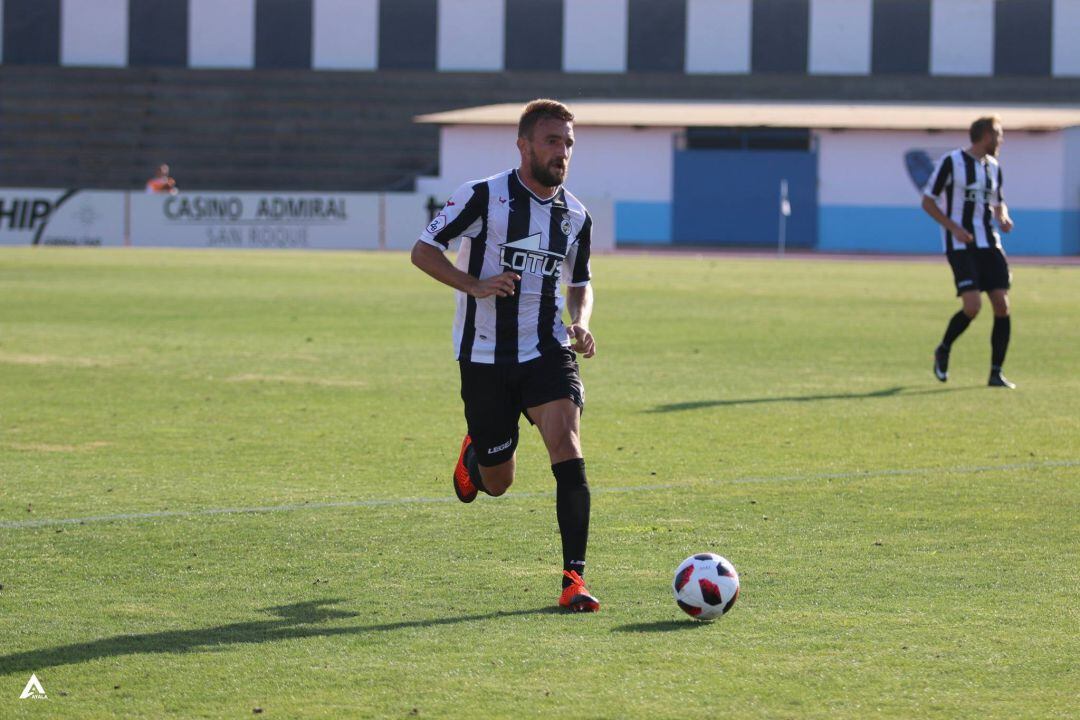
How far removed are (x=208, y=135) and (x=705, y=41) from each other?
1613 cm

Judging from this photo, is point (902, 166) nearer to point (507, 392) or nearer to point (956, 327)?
point (956, 327)

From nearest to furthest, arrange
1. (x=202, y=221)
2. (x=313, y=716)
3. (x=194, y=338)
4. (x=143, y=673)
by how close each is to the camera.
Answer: (x=313, y=716), (x=143, y=673), (x=194, y=338), (x=202, y=221)

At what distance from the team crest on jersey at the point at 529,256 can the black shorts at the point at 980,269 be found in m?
7.41

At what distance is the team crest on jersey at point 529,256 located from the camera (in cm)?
625

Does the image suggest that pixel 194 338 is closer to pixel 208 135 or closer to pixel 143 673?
pixel 143 673

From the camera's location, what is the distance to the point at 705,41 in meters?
51.7

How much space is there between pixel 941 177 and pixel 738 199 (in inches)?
1305

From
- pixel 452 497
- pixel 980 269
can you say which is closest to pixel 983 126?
pixel 980 269

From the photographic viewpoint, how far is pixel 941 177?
1298 cm

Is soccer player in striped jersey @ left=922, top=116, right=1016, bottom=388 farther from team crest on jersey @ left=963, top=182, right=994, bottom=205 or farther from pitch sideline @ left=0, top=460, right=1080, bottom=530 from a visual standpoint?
pitch sideline @ left=0, top=460, right=1080, bottom=530

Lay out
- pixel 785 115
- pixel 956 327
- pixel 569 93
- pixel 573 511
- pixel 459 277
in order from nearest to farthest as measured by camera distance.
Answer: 1. pixel 573 511
2. pixel 459 277
3. pixel 956 327
4. pixel 785 115
5. pixel 569 93

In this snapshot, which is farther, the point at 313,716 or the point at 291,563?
the point at 291,563

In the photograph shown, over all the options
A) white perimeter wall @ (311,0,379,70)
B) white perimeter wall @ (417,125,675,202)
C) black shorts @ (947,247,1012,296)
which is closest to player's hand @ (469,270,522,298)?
black shorts @ (947,247,1012,296)

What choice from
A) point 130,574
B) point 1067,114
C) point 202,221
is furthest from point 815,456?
point 1067,114
